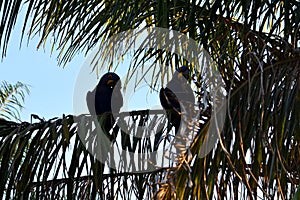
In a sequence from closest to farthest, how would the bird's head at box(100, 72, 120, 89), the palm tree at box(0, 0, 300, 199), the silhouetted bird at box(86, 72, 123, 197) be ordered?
1. the palm tree at box(0, 0, 300, 199)
2. the silhouetted bird at box(86, 72, 123, 197)
3. the bird's head at box(100, 72, 120, 89)

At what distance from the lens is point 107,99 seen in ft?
8.55

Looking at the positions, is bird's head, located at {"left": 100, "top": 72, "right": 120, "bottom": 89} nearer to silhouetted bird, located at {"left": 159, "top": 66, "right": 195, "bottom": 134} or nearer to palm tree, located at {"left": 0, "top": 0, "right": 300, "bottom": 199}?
silhouetted bird, located at {"left": 159, "top": 66, "right": 195, "bottom": 134}

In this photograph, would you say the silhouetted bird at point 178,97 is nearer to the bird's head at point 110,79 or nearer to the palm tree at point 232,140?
the palm tree at point 232,140

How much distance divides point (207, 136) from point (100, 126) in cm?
43

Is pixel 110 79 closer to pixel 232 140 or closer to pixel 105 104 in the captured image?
pixel 105 104

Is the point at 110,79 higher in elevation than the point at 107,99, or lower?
higher

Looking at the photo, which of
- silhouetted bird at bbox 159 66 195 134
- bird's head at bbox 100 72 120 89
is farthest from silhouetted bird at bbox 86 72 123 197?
silhouetted bird at bbox 159 66 195 134

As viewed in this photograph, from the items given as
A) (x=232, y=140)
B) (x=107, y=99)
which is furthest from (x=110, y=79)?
(x=232, y=140)

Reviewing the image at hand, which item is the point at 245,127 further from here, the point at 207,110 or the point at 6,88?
the point at 6,88

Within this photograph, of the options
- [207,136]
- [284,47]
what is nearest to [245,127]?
[207,136]

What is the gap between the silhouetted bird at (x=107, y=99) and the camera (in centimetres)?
179

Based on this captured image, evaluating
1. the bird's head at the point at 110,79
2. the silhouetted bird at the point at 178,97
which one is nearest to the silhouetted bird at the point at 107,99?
the bird's head at the point at 110,79

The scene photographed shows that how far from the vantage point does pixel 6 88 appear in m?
5.60

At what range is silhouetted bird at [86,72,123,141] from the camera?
1.79 metres
